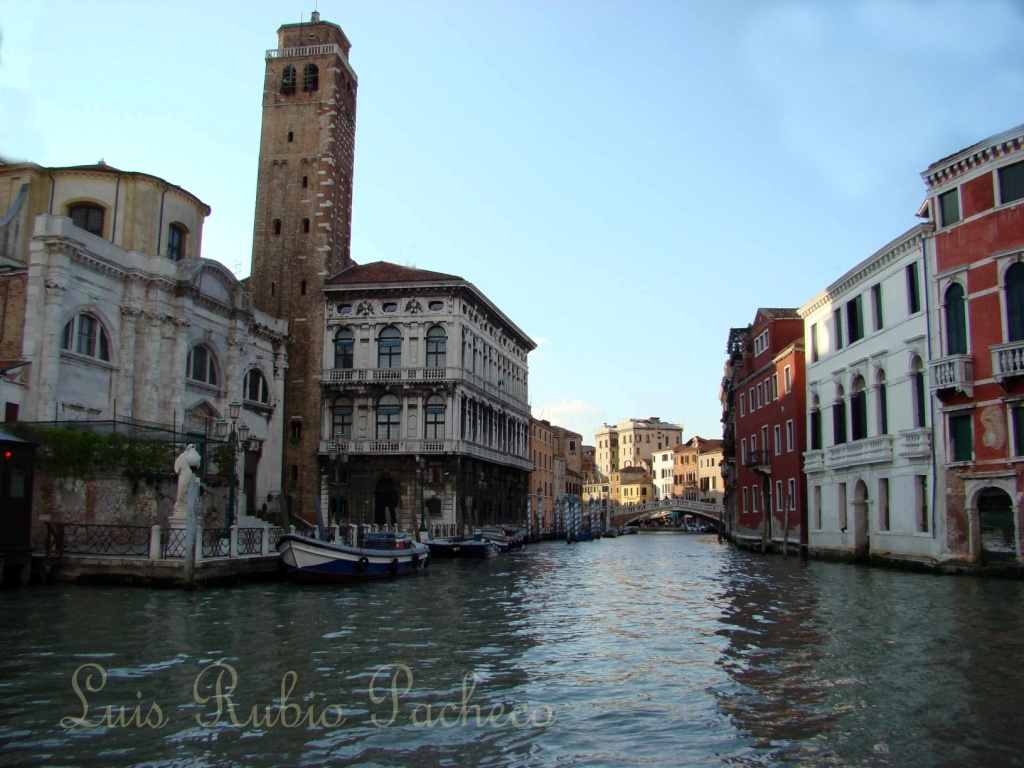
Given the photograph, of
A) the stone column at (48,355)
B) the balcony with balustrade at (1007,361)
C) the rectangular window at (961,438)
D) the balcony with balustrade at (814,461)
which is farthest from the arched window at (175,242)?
the balcony with balustrade at (1007,361)

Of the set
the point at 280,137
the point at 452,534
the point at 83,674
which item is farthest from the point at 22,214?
the point at 83,674

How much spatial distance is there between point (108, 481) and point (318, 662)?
1290 centimetres

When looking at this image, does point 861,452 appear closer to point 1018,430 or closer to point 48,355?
point 1018,430

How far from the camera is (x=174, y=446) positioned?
74.1 feet

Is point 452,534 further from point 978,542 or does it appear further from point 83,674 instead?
point 83,674

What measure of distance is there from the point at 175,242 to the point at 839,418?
25.4 m

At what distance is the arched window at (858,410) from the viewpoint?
27.3 meters

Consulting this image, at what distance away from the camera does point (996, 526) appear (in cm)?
2086

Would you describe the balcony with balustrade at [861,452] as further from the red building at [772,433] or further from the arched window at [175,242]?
the arched window at [175,242]

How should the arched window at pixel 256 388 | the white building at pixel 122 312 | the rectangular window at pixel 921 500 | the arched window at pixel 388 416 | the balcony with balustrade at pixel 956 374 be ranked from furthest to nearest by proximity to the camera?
the arched window at pixel 388 416
the arched window at pixel 256 388
the white building at pixel 122 312
the rectangular window at pixel 921 500
the balcony with balustrade at pixel 956 374

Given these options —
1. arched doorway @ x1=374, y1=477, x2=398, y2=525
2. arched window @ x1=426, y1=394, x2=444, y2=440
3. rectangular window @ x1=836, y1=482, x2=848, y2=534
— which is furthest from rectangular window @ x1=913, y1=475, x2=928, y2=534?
arched doorway @ x1=374, y1=477, x2=398, y2=525

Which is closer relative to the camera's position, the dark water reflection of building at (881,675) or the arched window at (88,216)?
the dark water reflection of building at (881,675)

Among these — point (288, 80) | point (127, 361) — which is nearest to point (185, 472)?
point (127, 361)

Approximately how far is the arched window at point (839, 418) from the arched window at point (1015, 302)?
8426 millimetres
